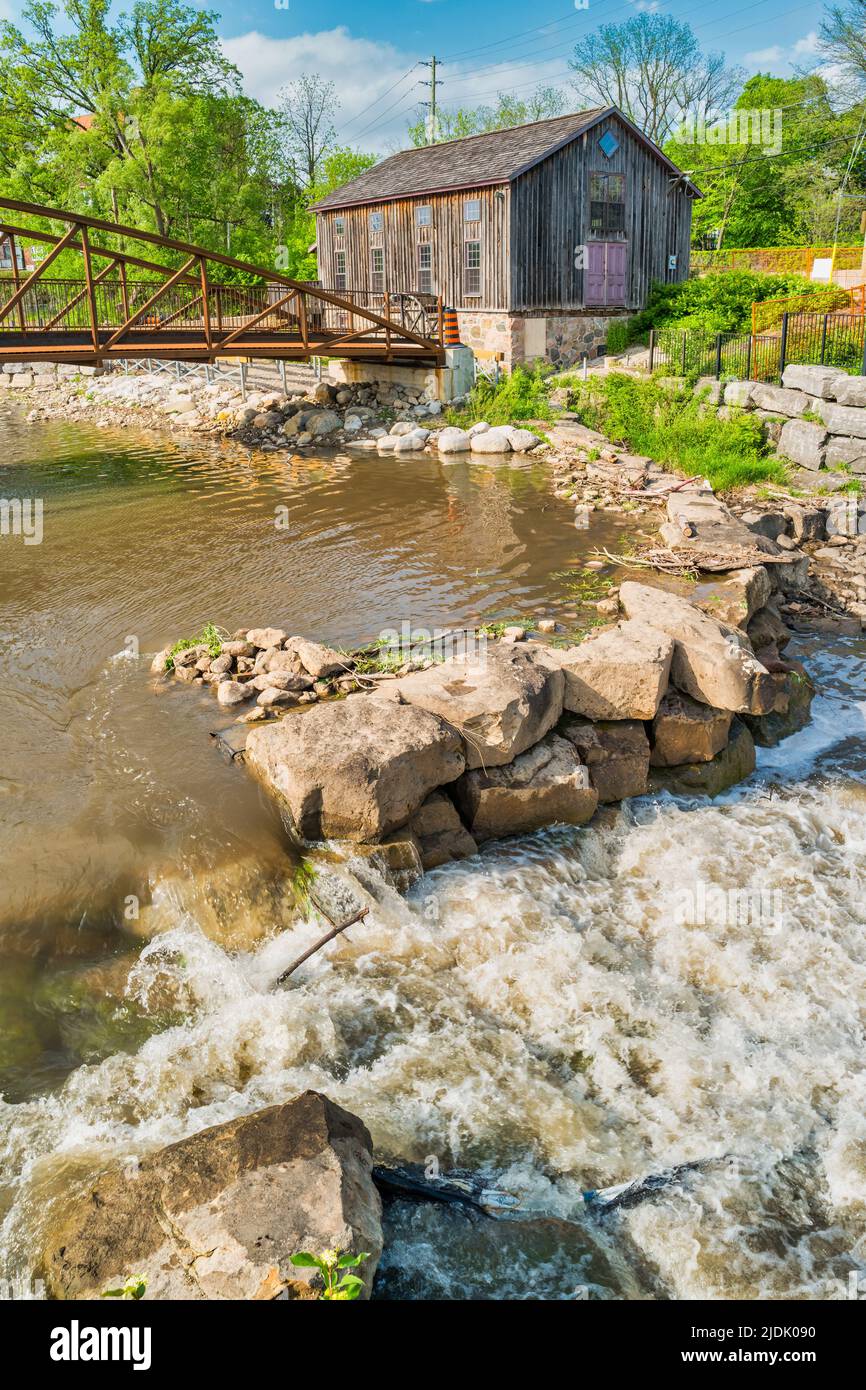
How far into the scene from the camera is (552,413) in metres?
22.4

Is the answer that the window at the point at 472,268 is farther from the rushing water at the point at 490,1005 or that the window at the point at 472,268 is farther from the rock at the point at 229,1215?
the rock at the point at 229,1215

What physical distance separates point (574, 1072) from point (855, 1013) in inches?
77.8

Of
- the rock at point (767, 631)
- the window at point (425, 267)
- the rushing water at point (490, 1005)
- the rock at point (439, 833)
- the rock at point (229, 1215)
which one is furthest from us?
the window at point (425, 267)

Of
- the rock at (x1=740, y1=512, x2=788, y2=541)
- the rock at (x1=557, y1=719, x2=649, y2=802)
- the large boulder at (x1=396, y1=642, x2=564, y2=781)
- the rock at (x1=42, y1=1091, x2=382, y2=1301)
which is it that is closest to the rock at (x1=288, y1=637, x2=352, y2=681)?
the large boulder at (x1=396, y1=642, x2=564, y2=781)

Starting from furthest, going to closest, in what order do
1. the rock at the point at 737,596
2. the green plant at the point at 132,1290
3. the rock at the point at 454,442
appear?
1. the rock at the point at 454,442
2. the rock at the point at 737,596
3. the green plant at the point at 132,1290

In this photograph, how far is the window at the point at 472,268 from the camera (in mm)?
26531

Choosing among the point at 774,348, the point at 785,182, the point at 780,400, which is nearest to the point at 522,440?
the point at 774,348

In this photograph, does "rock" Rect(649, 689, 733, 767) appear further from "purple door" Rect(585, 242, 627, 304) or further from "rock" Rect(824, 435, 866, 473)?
"purple door" Rect(585, 242, 627, 304)

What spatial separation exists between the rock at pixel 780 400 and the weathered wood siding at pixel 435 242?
31.5 ft

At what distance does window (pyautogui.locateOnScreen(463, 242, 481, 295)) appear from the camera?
1045 inches

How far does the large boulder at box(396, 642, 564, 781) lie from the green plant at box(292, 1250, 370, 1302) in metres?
4.20

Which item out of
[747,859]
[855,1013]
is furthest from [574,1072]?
[747,859]

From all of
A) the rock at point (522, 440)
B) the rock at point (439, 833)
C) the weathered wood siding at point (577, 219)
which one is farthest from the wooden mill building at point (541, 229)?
the rock at point (439, 833)

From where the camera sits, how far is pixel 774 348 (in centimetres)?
1906
